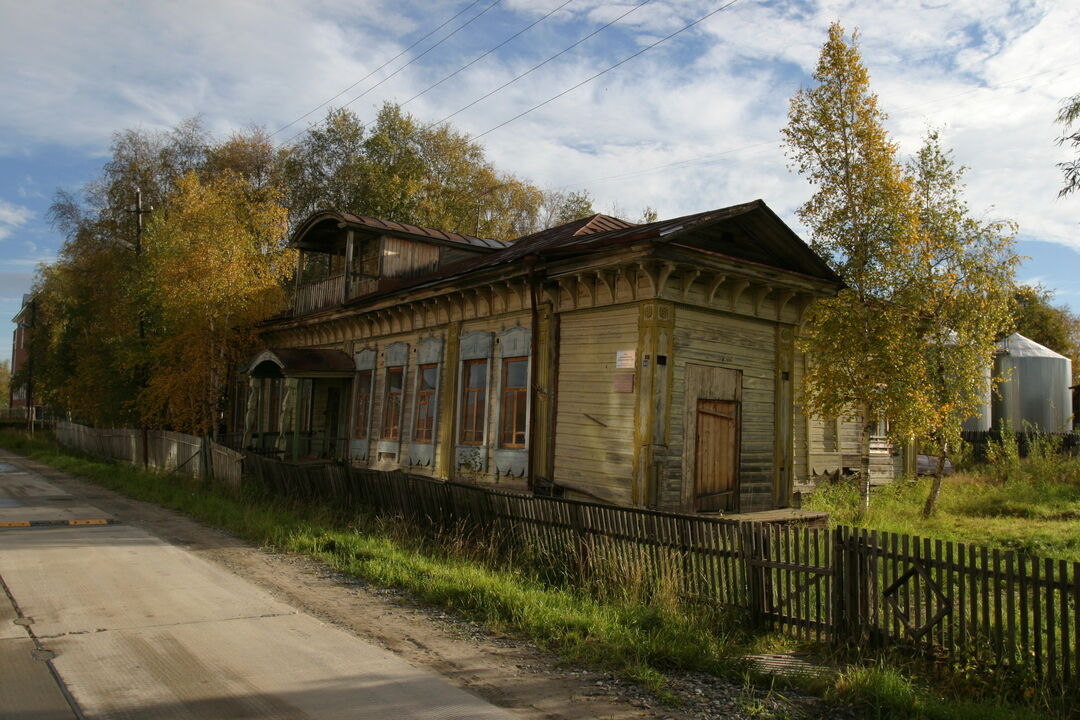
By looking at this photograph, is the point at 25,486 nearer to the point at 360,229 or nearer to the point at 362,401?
the point at 362,401

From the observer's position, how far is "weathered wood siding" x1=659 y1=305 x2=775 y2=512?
11812mm

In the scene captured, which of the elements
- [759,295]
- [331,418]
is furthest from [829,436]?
[331,418]

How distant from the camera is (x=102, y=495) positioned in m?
16.7

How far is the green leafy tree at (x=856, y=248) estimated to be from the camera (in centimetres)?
1261

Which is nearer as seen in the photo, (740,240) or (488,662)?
(488,662)

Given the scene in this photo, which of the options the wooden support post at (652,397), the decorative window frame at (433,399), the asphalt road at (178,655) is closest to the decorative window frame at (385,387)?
the decorative window frame at (433,399)

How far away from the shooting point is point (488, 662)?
5902mm

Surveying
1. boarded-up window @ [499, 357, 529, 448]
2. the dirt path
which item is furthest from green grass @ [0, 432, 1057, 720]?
boarded-up window @ [499, 357, 529, 448]

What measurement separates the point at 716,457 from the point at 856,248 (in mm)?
4593

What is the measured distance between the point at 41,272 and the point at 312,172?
1816 centimetres

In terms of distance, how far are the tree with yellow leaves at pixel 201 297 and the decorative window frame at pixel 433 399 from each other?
637 centimetres

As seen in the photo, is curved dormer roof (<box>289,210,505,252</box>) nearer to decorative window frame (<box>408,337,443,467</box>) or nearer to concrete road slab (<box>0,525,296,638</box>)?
decorative window frame (<box>408,337,443,467</box>)

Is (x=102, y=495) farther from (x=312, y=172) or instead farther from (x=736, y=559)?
(x=312, y=172)

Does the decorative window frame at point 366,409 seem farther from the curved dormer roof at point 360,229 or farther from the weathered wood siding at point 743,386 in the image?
the weathered wood siding at point 743,386
